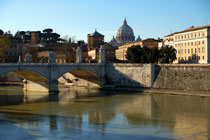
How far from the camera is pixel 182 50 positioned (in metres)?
41.8

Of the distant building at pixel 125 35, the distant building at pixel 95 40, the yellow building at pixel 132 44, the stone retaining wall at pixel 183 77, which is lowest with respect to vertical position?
the stone retaining wall at pixel 183 77

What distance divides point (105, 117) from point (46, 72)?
40.5ft

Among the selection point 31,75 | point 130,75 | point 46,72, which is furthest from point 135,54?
point 31,75

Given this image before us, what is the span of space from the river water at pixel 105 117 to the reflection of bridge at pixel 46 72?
2332mm

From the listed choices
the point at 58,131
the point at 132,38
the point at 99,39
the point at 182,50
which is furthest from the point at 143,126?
the point at 132,38

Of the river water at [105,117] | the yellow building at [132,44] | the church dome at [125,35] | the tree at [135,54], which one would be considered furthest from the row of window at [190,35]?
the church dome at [125,35]

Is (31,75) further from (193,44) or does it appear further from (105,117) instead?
(193,44)

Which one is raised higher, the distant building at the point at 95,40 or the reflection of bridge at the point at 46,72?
the distant building at the point at 95,40

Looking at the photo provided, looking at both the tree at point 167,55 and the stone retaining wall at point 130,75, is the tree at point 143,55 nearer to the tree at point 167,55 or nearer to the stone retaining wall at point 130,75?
the tree at point 167,55

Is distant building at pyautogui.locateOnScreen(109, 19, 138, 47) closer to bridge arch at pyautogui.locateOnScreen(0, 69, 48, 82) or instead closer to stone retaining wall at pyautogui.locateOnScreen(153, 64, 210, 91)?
stone retaining wall at pyautogui.locateOnScreen(153, 64, 210, 91)

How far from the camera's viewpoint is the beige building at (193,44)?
3738cm

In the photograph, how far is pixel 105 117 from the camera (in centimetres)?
1980

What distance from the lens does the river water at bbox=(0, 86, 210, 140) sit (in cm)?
1583

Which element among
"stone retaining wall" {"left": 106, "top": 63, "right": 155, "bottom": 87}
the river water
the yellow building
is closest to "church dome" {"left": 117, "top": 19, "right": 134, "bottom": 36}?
the yellow building
